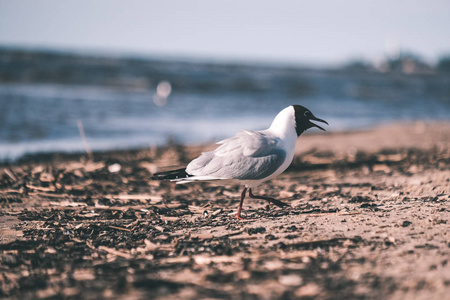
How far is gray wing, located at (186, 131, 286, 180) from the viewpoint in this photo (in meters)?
4.05

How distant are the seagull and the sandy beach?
0.37 meters

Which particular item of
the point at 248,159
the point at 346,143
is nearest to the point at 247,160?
the point at 248,159

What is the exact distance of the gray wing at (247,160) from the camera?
405cm

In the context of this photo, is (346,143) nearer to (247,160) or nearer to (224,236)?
(247,160)

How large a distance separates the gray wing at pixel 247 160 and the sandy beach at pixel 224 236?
41 centimetres

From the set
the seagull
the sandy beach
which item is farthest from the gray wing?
the sandy beach

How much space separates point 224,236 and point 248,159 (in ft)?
2.60

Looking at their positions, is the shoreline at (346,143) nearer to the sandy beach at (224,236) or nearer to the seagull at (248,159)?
the sandy beach at (224,236)

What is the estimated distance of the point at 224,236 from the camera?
3604 millimetres

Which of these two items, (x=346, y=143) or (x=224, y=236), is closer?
(x=224, y=236)

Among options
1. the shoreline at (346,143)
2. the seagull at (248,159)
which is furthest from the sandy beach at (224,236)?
the shoreline at (346,143)

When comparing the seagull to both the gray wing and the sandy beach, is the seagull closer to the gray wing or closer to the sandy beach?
the gray wing

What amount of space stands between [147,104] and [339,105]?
30.2ft

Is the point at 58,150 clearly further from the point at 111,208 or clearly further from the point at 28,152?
the point at 111,208
